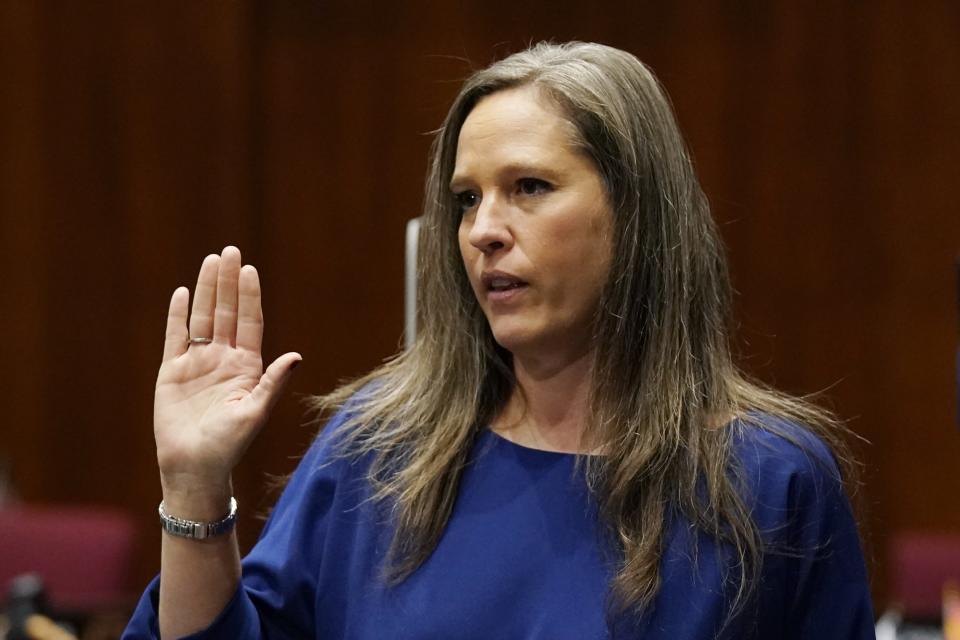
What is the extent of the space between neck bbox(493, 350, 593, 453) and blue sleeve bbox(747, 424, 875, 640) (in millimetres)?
241

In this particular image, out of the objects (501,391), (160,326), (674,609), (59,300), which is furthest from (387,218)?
(674,609)

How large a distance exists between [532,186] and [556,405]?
0.99 ft

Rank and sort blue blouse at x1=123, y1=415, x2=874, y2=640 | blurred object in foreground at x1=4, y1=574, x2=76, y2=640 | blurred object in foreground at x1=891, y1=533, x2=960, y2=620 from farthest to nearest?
blurred object in foreground at x1=891, y1=533, x2=960, y2=620
blurred object in foreground at x1=4, y1=574, x2=76, y2=640
blue blouse at x1=123, y1=415, x2=874, y2=640

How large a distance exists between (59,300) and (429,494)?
347cm

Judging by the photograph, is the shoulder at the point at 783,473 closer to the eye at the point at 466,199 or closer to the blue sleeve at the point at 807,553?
the blue sleeve at the point at 807,553

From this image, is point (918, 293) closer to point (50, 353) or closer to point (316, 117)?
point (316, 117)

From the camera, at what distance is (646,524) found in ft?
5.53

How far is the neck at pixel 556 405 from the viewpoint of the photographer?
71.3 inches

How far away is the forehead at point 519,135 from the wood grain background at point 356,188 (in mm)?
2869

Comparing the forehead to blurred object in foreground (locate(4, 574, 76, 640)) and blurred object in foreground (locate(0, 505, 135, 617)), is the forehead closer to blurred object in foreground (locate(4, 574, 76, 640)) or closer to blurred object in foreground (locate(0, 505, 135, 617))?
blurred object in foreground (locate(4, 574, 76, 640))

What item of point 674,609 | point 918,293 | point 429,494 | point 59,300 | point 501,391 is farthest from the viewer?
point 59,300

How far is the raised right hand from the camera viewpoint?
168 centimetres

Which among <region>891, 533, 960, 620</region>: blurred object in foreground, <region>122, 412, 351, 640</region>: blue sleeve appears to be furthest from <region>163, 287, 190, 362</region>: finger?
<region>891, 533, 960, 620</region>: blurred object in foreground

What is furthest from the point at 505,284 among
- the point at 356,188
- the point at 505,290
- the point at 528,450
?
the point at 356,188
